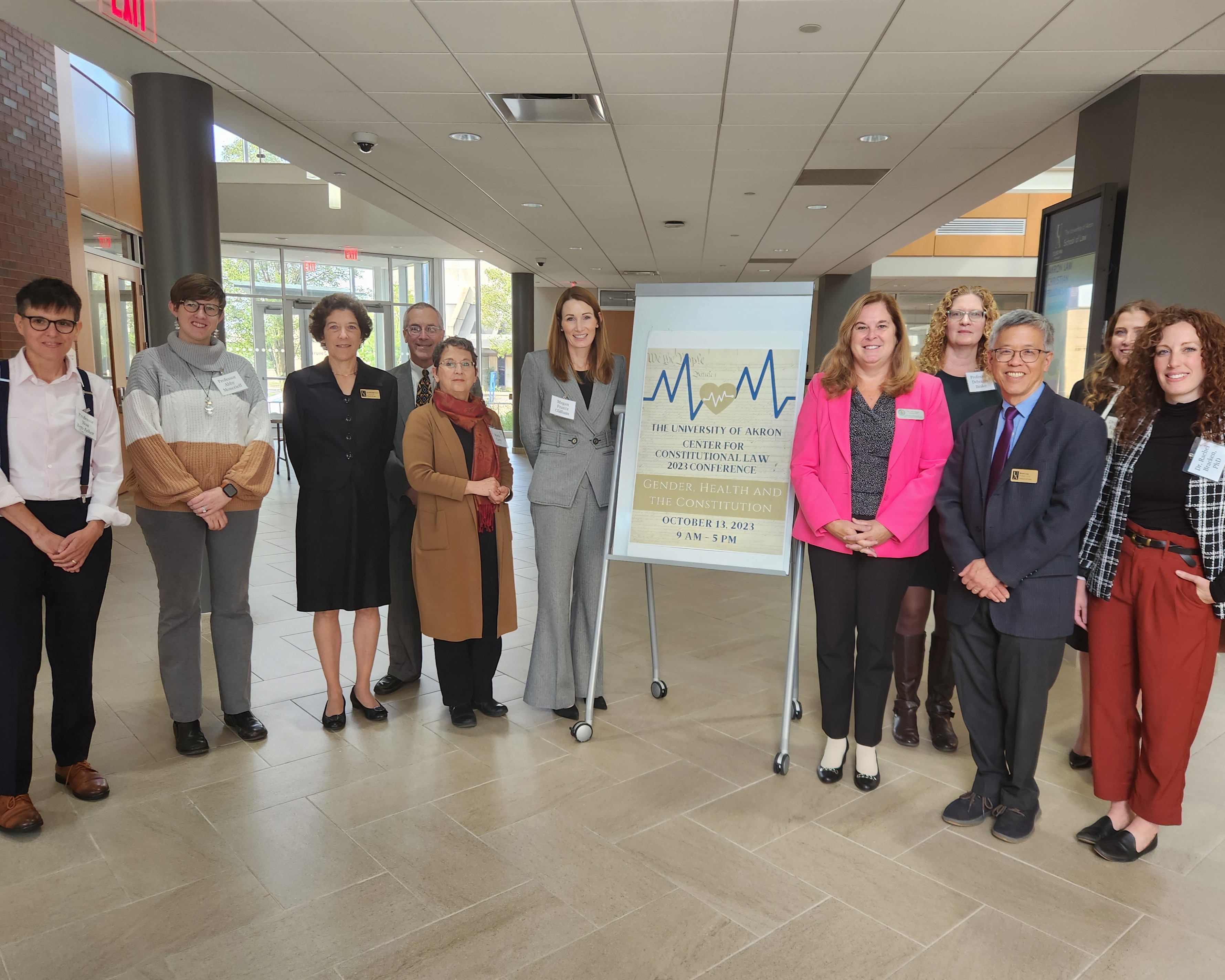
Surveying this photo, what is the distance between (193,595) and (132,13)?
287cm

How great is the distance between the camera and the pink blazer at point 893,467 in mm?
2682

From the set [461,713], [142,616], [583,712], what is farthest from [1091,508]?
[142,616]

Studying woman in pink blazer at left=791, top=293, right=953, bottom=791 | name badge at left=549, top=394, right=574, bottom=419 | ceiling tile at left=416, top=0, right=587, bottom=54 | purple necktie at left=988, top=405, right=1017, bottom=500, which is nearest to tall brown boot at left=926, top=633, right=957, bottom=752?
woman in pink blazer at left=791, top=293, right=953, bottom=791

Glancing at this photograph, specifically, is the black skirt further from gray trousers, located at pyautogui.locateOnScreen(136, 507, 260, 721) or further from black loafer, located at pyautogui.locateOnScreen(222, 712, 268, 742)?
black loafer, located at pyautogui.locateOnScreen(222, 712, 268, 742)

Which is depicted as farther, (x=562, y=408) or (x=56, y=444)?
(x=562, y=408)

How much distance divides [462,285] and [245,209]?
500 cm

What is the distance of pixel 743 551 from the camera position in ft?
10.2

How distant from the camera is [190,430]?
290 cm

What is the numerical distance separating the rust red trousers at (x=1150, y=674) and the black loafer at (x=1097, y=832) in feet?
0.32

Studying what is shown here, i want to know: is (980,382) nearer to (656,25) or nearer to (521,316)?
(656,25)

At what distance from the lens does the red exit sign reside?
148 inches

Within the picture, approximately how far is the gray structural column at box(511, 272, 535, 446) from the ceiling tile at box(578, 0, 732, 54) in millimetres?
9604

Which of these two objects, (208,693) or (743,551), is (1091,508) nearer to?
(743,551)

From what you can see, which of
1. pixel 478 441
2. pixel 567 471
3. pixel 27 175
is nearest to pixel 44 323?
pixel 478 441
